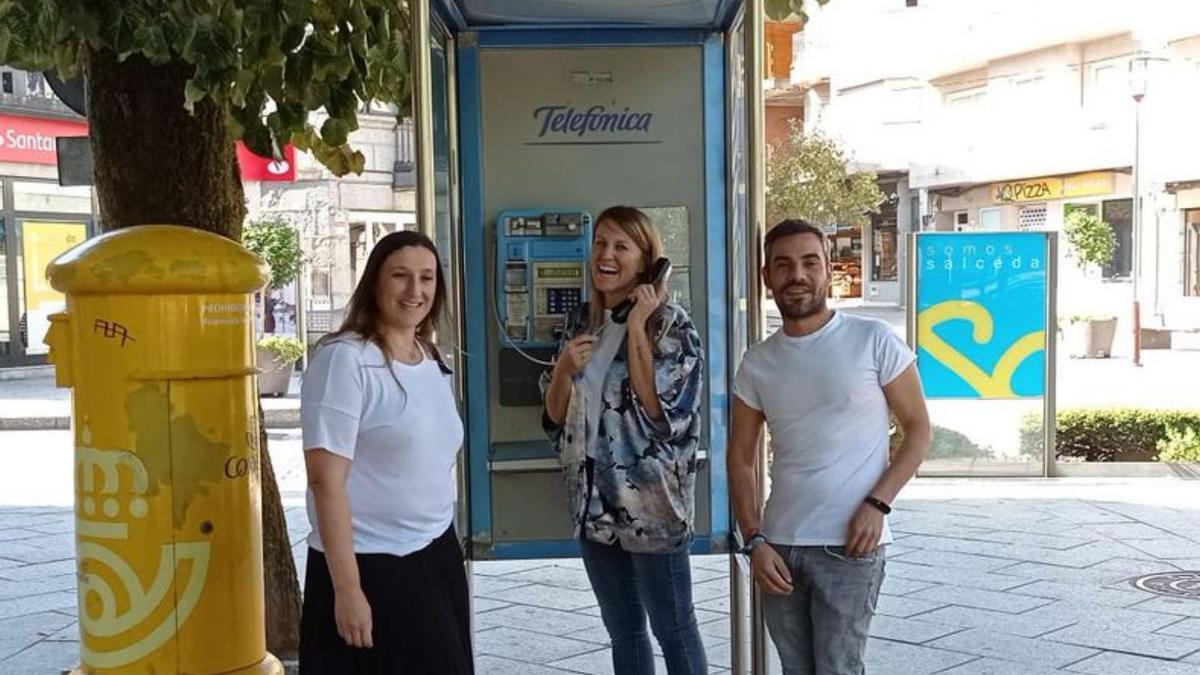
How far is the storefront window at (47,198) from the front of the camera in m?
20.0

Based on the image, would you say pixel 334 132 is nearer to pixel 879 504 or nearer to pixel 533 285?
pixel 533 285

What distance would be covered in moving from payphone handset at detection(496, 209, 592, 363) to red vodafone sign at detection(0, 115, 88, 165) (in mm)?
17114

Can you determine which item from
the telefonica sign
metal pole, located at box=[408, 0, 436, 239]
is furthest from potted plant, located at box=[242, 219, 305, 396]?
metal pole, located at box=[408, 0, 436, 239]

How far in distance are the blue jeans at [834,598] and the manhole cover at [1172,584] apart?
3.53 meters

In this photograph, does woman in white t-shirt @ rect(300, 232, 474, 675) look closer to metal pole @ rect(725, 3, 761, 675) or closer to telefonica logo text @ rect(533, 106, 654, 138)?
metal pole @ rect(725, 3, 761, 675)

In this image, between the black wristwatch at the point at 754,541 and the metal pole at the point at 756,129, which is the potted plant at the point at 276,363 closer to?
the metal pole at the point at 756,129

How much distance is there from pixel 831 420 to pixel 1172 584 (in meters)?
3.96

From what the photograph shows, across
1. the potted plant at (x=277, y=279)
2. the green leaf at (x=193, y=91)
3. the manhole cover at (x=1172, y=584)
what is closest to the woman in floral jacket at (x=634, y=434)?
the green leaf at (x=193, y=91)

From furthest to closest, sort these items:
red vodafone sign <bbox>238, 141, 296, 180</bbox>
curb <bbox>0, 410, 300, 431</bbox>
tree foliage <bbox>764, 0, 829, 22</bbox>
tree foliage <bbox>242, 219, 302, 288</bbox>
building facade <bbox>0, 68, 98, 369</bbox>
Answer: building facade <bbox>0, 68, 98, 369</bbox>, tree foliage <bbox>242, 219, 302, 288</bbox>, curb <bbox>0, 410, 300, 431</bbox>, red vodafone sign <bbox>238, 141, 296, 180</bbox>, tree foliage <bbox>764, 0, 829, 22</bbox>

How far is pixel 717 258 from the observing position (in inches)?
187

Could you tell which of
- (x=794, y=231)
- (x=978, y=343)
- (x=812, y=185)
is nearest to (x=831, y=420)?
(x=794, y=231)

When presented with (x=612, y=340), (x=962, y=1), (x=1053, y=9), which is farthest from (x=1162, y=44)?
(x=612, y=340)

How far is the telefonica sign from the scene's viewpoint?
4.74 meters

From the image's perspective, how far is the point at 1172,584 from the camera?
20.5 feet
